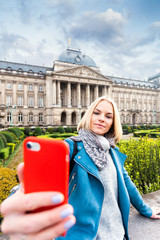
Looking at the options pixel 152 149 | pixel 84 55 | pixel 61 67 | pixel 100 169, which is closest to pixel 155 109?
pixel 84 55

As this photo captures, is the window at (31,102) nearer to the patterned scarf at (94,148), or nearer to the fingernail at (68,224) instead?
the patterned scarf at (94,148)

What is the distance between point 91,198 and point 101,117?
2.72 ft

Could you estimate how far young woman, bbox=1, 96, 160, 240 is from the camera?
2.05 ft

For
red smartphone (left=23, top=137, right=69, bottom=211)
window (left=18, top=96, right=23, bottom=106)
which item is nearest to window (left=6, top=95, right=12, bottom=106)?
window (left=18, top=96, right=23, bottom=106)

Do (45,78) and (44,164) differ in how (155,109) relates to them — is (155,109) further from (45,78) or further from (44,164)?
(44,164)

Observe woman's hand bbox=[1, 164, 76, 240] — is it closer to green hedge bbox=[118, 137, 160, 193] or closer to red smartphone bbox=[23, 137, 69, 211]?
red smartphone bbox=[23, 137, 69, 211]

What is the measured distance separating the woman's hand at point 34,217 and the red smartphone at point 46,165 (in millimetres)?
41

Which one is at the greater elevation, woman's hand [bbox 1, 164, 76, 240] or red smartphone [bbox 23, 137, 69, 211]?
red smartphone [bbox 23, 137, 69, 211]

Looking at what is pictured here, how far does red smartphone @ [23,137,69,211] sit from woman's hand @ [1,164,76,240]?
0.04 metres

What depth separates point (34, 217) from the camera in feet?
1.97

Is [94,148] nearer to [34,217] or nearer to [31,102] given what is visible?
[34,217]

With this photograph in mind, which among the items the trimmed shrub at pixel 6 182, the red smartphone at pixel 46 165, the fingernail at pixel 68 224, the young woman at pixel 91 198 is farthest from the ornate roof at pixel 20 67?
the fingernail at pixel 68 224

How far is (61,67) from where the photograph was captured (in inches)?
1385

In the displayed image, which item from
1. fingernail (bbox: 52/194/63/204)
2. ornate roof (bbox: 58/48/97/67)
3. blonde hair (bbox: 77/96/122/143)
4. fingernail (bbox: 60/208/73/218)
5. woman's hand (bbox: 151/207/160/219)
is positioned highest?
ornate roof (bbox: 58/48/97/67)
